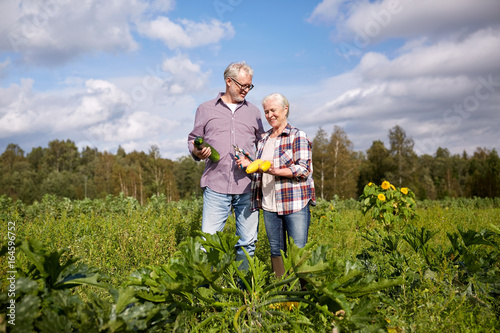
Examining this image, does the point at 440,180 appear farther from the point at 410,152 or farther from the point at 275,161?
the point at 275,161

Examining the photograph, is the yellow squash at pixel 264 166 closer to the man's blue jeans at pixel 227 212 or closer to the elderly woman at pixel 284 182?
the elderly woman at pixel 284 182

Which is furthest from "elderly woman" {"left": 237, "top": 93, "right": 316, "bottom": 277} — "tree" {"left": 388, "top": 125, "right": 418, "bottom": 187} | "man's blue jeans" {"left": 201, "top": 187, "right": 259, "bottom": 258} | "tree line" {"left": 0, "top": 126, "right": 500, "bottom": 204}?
"tree" {"left": 388, "top": 125, "right": 418, "bottom": 187}

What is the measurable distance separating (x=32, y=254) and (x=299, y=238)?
203cm

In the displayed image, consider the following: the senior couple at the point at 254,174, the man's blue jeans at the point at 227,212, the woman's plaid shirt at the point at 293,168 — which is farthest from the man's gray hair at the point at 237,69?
the man's blue jeans at the point at 227,212

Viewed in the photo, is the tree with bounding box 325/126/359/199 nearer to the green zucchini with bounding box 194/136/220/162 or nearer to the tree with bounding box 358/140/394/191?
the tree with bounding box 358/140/394/191

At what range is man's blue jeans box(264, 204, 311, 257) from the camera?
295 cm

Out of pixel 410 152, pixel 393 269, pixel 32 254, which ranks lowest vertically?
pixel 393 269

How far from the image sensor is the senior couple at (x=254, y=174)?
2.97m

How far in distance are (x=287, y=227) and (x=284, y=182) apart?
407 mm

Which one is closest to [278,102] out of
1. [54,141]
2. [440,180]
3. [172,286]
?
[172,286]

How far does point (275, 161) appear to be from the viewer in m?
3.06

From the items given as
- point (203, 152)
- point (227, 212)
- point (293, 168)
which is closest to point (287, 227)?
point (293, 168)

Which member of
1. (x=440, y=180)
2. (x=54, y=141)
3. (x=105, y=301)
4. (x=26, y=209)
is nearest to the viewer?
(x=105, y=301)

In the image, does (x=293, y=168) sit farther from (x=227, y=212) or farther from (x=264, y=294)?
(x=264, y=294)
